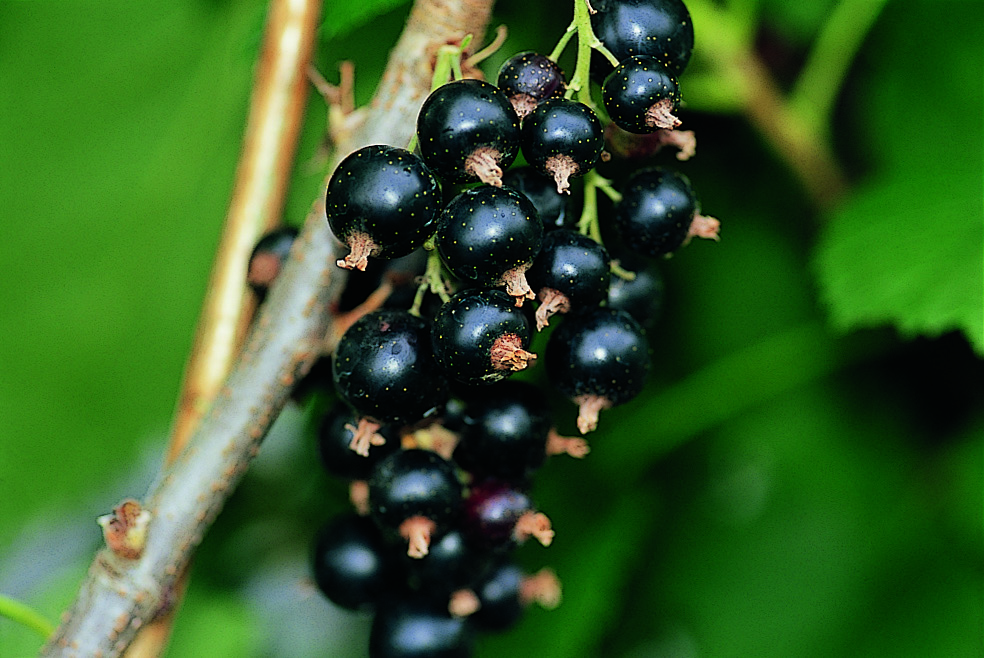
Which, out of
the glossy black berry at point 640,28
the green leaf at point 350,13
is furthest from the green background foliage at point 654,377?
the glossy black berry at point 640,28

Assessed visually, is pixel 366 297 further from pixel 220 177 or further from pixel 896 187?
pixel 896 187

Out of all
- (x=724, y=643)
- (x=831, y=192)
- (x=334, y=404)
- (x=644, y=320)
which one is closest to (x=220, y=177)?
(x=334, y=404)

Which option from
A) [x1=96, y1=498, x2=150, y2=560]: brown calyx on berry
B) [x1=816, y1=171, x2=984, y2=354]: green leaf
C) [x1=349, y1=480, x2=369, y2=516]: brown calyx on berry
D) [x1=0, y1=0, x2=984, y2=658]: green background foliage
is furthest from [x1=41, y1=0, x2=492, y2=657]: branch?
[x1=816, y1=171, x2=984, y2=354]: green leaf

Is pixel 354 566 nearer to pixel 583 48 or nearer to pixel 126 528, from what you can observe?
pixel 126 528

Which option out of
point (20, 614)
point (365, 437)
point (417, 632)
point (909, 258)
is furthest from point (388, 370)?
point (909, 258)

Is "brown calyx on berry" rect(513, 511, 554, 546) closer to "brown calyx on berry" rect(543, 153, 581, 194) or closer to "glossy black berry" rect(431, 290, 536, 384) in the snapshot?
"glossy black berry" rect(431, 290, 536, 384)

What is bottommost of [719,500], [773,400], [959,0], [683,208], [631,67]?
[719,500]
